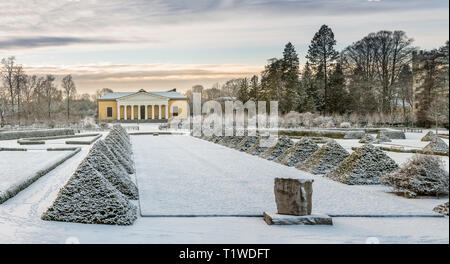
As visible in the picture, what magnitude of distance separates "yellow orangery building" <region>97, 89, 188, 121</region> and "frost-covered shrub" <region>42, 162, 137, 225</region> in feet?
200

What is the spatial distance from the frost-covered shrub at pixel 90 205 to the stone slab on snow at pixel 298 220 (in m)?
1.79

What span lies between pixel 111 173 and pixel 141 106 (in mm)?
61644

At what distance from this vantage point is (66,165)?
12289mm

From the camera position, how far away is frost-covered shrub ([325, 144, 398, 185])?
29.9ft

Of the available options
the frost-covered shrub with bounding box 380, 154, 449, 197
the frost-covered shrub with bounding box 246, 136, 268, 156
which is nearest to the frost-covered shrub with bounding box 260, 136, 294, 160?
the frost-covered shrub with bounding box 246, 136, 268, 156

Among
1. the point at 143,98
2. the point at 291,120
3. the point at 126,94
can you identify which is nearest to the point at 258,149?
the point at 291,120

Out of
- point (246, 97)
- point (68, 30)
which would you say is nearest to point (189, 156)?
point (68, 30)

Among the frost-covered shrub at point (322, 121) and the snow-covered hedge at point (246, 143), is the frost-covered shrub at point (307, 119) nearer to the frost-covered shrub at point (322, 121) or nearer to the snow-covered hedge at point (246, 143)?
the frost-covered shrub at point (322, 121)

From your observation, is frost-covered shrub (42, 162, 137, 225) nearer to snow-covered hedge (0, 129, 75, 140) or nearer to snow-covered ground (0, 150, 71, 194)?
snow-covered ground (0, 150, 71, 194)

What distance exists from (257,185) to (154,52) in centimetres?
339

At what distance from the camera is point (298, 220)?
564 cm

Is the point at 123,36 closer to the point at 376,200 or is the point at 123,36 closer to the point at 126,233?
the point at 126,233

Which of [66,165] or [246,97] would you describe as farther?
[246,97]
